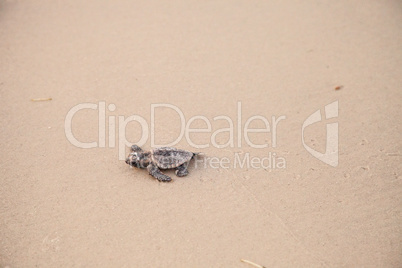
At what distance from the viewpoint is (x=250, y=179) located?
12.6 ft

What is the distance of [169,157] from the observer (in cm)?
375

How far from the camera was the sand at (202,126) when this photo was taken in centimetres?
330

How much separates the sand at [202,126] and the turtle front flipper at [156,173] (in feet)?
0.25

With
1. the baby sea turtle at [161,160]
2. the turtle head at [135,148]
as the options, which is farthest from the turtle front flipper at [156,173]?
the turtle head at [135,148]

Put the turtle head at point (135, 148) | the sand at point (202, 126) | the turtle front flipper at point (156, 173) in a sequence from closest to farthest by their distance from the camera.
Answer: the sand at point (202, 126) < the turtle front flipper at point (156, 173) < the turtle head at point (135, 148)

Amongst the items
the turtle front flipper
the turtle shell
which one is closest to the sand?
the turtle front flipper

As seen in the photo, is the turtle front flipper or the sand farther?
the turtle front flipper

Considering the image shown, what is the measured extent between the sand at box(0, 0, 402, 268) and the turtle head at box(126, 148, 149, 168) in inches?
5.9

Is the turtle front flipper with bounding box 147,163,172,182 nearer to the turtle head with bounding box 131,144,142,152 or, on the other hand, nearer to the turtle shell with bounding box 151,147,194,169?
the turtle shell with bounding box 151,147,194,169

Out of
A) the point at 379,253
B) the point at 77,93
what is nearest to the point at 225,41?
the point at 77,93

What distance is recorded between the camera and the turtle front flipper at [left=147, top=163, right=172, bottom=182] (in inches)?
147

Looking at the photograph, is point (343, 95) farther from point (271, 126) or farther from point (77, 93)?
point (77, 93)

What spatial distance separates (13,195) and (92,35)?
10.1 ft

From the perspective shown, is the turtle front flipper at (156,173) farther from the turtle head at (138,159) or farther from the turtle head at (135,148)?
the turtle head at (135,148)
